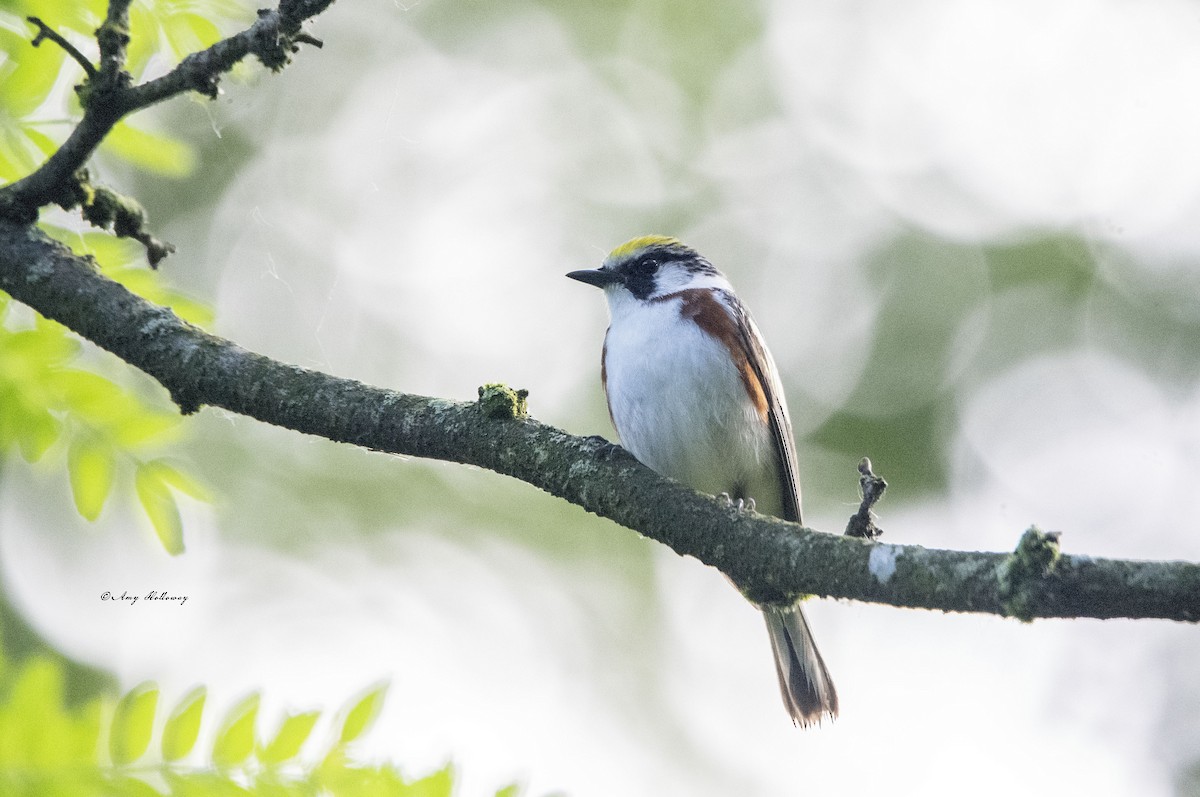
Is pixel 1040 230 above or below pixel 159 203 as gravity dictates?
above

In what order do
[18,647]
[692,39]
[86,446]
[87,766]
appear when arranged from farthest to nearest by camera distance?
[692,39], [18,647], [86,446], [87,766]

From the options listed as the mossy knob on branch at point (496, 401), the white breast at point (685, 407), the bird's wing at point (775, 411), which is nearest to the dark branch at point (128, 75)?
the mossy knob on branch at point (496, 401)

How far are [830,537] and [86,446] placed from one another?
2.02m

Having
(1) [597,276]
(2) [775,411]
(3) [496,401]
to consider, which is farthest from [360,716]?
(1) [597,276]

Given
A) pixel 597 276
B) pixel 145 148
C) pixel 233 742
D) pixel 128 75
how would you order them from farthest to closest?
pixel 597 276 → pixel 145 148 → pixel 128 75 → pixel 233 742

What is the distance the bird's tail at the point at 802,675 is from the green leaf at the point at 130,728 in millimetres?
3280

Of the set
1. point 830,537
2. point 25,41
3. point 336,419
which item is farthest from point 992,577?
point 25,41

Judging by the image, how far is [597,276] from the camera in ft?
18.3

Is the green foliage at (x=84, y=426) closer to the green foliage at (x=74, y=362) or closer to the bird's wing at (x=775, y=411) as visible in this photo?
the green foliage at (x=74, y=362)

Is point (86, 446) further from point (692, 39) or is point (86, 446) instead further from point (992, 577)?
point (692, 39)

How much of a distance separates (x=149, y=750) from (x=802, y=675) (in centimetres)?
343

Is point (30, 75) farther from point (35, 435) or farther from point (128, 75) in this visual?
point (35, 435)

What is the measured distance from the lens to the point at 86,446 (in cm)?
302

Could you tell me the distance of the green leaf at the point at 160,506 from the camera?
303 centimetres
